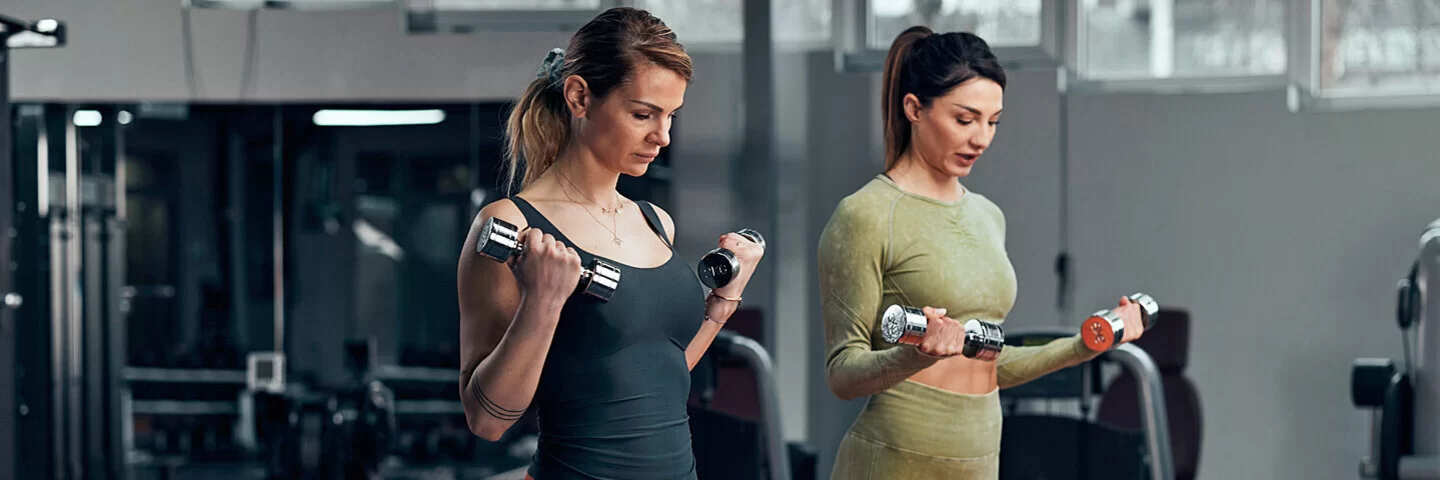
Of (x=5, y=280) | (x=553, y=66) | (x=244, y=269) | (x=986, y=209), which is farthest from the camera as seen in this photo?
(x=244, y=269)

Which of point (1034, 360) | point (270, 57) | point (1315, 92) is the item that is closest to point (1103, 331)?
point (1034, 360)

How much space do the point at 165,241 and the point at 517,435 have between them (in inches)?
63.0

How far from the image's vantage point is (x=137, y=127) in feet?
16.7

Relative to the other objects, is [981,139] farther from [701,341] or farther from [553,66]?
[553,66]

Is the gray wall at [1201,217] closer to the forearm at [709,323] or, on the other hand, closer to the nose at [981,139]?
the nose at [981,139]

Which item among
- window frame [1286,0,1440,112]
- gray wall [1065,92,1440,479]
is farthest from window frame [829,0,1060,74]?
window frame [1286,0,1440,112]

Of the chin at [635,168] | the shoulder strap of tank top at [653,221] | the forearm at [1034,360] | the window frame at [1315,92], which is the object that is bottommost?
the forearm at [1034,360]

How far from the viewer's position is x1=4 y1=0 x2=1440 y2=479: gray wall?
433cm

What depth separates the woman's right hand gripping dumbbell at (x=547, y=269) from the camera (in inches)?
54.2

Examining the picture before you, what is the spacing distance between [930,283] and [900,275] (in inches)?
1.9

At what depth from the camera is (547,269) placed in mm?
1376

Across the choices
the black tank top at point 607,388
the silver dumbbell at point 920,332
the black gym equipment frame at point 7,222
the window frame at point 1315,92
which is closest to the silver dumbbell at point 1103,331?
the silver dumbbell at point 920,332

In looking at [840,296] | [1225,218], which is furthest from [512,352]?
[1225,218]

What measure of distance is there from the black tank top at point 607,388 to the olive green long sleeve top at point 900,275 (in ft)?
1.58
